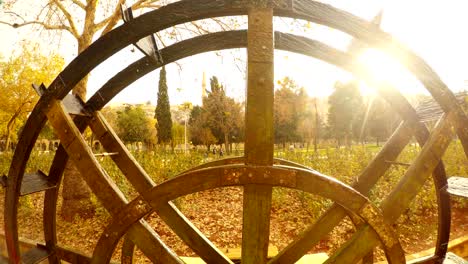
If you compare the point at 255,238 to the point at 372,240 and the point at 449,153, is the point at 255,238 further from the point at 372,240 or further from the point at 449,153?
the point at 449,153

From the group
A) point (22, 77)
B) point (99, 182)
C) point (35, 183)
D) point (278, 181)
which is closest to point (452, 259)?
point (278, 181)

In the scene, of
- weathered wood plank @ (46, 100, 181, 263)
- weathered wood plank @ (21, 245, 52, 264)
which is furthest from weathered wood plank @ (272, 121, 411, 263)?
weathered wood plank @ (21, 245, 52, 264)

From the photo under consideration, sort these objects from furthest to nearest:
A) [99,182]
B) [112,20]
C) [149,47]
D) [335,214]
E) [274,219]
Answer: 1. [112,20]
2. [274,219]
3. [149,47]
4. [335,214]
5. [99,182]

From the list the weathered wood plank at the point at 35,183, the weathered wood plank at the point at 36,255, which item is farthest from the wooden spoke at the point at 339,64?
the weathered wood plank at the point at 36,255

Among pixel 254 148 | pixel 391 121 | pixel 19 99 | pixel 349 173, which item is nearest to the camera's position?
pixel 254 148

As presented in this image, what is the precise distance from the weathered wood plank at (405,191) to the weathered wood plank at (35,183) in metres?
2.21

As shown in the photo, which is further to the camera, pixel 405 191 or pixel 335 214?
pixel 335 214

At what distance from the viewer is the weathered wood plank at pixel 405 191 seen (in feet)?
5.43

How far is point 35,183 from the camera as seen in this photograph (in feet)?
7.96

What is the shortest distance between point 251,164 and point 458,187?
6.90ft

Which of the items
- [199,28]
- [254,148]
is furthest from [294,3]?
[199,28]

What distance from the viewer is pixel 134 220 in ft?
5.31

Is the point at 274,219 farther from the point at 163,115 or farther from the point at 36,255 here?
the point at 163,115

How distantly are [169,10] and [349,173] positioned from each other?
807 centimetres
